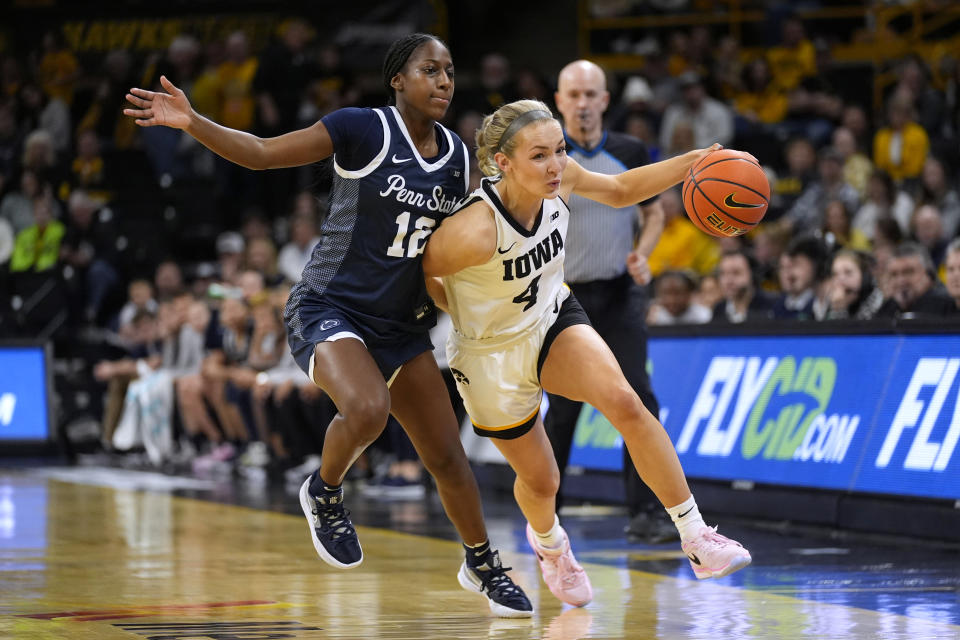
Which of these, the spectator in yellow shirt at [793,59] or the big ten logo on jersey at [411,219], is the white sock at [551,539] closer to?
the big ten logo on jersey at [411,219]

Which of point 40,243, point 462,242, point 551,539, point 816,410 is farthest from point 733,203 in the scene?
point 40,243

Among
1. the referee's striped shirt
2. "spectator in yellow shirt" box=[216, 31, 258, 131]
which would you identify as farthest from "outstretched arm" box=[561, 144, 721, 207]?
"spectator in yellow shirt" box=[216, 31, 258, 131]

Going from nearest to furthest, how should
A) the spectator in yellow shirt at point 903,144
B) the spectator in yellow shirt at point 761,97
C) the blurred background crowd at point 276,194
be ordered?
1. the blurred background crowd at point 276,194
2. the spectator in yellow shirt at point 903,144
3. the spectator in yellow shirt at point 761,97

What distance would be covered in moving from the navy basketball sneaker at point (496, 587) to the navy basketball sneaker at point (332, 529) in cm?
55

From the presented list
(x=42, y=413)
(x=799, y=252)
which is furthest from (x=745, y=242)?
(x=42, y=413)

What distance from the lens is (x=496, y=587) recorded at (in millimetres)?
5594

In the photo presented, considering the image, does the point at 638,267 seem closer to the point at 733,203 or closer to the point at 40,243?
the point at 733,203

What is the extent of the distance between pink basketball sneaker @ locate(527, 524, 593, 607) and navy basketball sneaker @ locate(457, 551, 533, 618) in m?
0.19

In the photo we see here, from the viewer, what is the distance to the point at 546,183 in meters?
5.29

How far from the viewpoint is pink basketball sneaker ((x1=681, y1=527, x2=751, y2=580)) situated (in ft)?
16.6

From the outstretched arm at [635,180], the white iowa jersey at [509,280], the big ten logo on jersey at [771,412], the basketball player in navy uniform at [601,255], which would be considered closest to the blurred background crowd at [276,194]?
the big ten logo on jersey at [771,412]

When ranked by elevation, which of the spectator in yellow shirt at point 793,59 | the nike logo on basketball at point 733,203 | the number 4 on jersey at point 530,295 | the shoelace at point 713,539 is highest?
the spectator in yellow shirt at point 793,59

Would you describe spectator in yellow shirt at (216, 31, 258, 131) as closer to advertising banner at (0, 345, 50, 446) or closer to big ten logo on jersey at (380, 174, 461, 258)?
advertising banner at (0, 345, 50, 446)

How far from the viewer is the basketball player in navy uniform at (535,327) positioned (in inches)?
207
